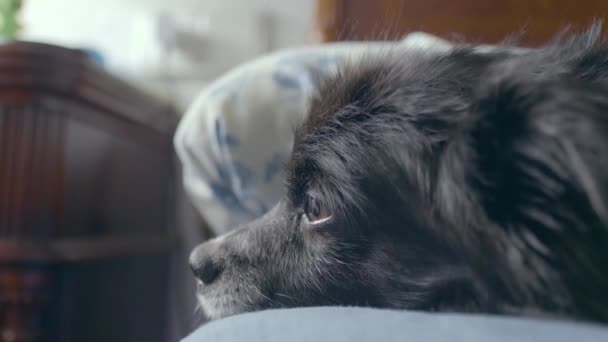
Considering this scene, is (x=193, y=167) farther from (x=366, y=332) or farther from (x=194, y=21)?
(x=194, y=21)

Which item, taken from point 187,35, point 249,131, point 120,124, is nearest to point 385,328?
point 249,131

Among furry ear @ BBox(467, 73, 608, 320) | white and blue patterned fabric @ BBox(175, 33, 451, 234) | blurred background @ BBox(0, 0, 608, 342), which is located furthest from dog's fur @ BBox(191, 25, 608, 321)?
blurred background @ BBox(0, 0, 608, 342)

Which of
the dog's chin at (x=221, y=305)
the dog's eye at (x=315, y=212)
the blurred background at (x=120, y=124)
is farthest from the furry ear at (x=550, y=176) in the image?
the blurred background at (x=120, y=124)

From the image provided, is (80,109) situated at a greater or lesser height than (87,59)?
lesser

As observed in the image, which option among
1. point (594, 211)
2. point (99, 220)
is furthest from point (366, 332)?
point (99, 220)

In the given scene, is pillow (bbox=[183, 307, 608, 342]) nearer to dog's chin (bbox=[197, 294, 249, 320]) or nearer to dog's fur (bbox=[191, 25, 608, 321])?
dog's fur (bbox=[191, 25, 608, 321])

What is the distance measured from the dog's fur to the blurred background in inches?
17.0

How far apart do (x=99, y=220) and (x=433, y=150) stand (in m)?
0.97

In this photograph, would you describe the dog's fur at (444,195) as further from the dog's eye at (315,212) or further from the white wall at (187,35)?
the white wall at (187,35)

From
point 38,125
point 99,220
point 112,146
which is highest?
point 38,125

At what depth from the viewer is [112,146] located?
1.34m

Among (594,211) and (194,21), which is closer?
(594,211)

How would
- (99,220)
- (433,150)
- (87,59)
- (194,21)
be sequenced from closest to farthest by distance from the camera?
(433,150) < (87,59) < (99,220) < (194,21)

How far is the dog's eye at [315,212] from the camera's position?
0.64 metres
